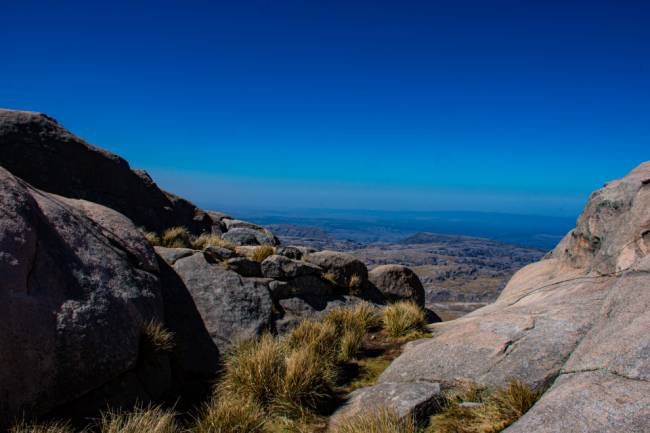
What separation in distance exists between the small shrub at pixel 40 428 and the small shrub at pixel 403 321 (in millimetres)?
8587

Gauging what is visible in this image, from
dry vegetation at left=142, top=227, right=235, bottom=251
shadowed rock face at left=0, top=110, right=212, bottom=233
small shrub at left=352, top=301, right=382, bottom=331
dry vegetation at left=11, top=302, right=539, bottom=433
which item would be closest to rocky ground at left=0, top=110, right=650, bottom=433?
dry vegetation at left=11, top=302, right=539, bottom=433

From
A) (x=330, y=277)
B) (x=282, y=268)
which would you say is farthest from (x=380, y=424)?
(x=330, y=277)

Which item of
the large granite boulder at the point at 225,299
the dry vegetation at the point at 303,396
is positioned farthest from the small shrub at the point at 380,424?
the large granite boulder at the point at 225,299

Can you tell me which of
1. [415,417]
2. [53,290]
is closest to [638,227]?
[415,417]

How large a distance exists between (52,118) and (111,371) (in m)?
16.8

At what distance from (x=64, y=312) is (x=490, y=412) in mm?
7532

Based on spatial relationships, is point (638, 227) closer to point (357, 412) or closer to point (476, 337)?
point (476, 337)

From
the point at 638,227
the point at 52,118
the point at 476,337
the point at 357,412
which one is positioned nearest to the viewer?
the point at 357,412

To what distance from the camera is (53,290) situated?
24.3 ft

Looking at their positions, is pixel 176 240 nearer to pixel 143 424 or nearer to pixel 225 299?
pixel 225 299

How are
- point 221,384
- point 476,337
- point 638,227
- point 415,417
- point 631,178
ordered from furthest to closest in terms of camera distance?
point 631,178 < point 638,227 < point 476,337 < point 221,384 < point 415,417

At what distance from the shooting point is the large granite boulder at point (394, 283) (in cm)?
1773

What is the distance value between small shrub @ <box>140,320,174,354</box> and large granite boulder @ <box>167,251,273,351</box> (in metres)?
2.03

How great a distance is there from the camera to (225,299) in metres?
12.4
